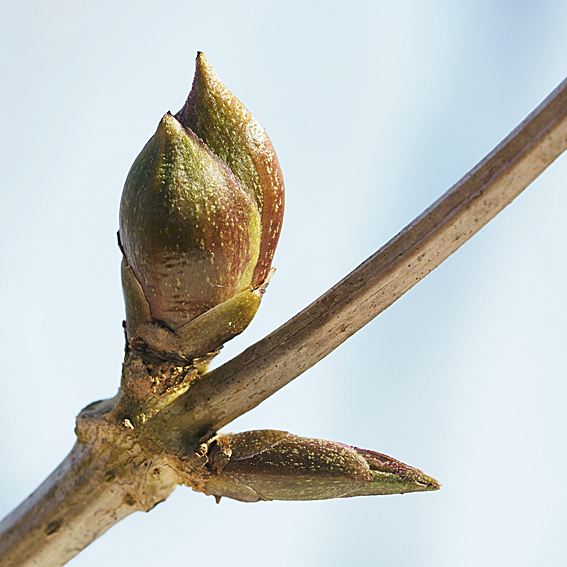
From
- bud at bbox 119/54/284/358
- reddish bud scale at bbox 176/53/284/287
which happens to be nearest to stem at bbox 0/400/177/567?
bud at bbox 119/54/284/358

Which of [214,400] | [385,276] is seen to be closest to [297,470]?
[214,400]

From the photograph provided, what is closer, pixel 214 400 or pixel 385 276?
pixel 385 276

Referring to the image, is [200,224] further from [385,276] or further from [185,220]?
[385,276]

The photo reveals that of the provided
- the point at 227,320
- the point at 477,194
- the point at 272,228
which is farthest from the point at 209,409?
the point at 477,194

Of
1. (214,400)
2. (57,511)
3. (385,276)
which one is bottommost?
(57,511)

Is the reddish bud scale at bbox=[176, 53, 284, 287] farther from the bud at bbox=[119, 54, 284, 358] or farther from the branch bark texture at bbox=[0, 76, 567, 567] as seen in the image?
the branch bark texture at bbox=[0, 76, 567, 567]

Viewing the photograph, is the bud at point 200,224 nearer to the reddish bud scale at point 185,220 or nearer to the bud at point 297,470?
the reddish bud scale at point 185,220

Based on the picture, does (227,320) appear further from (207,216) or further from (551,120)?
(551,120)

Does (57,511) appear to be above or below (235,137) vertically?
below
